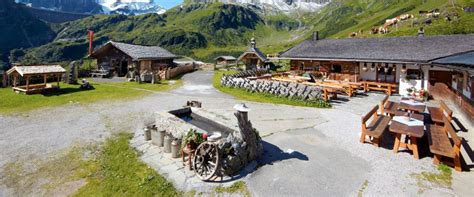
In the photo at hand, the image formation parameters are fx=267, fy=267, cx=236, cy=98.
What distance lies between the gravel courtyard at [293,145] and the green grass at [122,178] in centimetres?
139

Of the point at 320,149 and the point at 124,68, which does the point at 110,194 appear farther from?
the point at 124,68

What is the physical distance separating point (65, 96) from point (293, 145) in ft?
57.7

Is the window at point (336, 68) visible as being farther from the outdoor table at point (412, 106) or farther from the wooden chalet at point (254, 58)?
the outdoor table at point (412, 106)

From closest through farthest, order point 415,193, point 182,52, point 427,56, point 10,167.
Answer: point 415,193, point 10,167, point 427,56, point 182,52

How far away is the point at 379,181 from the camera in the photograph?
701 cm

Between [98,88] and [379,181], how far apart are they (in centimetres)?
2298

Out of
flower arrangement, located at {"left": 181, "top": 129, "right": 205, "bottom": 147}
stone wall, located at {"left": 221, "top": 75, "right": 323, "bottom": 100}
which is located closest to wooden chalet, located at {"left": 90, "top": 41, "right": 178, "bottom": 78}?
stone wall, located at {"left": 221, "top": 75, "right": 323, "bottom": 100}

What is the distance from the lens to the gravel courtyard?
6.77 metres

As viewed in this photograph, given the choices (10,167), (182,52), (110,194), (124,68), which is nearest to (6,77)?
(124,68)

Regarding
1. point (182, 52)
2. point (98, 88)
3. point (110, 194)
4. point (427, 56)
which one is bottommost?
point (110, 194)

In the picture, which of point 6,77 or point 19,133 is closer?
point 19,133

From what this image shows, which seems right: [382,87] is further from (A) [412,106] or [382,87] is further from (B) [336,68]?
(A) [412,106]

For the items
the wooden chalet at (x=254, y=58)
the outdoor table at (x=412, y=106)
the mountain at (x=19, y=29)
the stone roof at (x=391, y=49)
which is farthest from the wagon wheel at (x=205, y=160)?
the mountain at (x=19, y=29)

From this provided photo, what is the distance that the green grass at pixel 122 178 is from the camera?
6.77 m
